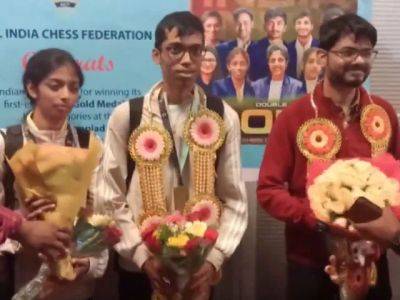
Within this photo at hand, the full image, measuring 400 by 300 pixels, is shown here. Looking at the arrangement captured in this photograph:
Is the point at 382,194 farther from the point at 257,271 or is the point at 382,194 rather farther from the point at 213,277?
the point at 257,271

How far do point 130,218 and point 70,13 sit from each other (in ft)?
3.29

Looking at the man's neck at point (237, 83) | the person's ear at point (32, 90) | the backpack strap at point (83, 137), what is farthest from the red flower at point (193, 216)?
the man's neck at point (237, 83)

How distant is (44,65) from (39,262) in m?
0.69

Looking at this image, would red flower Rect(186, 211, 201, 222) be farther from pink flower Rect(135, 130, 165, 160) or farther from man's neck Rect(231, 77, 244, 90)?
man's neck Rect(231, 77, 244, 90)

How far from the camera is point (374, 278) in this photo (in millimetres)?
2156

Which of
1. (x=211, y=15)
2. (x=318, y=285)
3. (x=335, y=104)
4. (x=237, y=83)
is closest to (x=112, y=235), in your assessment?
(x=318, y=285)

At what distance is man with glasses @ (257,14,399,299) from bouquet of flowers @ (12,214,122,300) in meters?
0.59

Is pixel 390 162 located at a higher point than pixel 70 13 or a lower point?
lower

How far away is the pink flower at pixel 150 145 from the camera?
2242 millimetres

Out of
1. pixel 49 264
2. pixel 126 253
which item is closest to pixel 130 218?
pixel 126 253

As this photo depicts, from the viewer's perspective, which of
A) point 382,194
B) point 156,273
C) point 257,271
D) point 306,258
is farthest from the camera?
point 257,271

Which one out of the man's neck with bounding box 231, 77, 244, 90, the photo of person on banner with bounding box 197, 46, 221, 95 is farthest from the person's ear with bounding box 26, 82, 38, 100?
the man's neck with bounding box 231, 77, 244, 90

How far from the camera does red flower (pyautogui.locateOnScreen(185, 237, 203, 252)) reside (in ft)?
6.28

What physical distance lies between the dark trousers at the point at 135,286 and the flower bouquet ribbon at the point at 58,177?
376 millimetres
